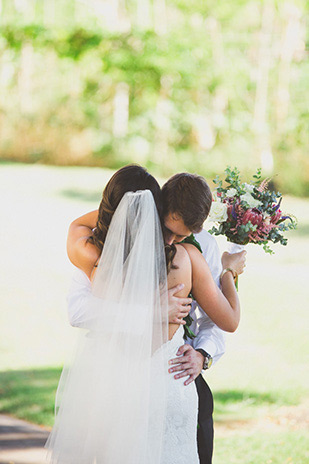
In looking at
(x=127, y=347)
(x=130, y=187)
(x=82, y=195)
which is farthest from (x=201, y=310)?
(x=82, y=195)

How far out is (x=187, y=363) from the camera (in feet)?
8.16

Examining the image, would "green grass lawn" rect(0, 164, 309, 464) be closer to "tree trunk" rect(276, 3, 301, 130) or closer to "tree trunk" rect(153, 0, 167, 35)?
"tree trunk" rect(276, 3, 301, 130)

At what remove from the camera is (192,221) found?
7.48 ft

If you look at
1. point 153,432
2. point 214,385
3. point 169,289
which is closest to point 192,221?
point 169,289

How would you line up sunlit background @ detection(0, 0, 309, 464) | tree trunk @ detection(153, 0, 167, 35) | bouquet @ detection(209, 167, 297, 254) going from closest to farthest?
1. bouquet @ detection(209, 167, 297, 254)
2. sunlit background @ detection(0, 0, 309, 464)
3. tree trunk @ detection(153, 0, 167, 35)

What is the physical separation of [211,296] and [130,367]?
38 cm

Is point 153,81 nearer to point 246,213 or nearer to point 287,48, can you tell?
point 287,48

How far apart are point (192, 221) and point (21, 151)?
1822 centimetres

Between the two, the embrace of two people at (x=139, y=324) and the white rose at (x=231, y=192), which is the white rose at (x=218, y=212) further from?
the embrace of two people at (x=139, y=324)

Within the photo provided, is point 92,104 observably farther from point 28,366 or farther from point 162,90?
point 28,366

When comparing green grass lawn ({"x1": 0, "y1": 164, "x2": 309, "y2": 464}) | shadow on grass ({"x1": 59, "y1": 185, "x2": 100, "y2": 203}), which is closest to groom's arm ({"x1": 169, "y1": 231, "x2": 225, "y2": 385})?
green grass lawn ({"x1": 0, "y1": 164, "x2": 309, "y2": 464})

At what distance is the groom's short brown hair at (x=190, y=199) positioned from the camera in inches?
89.4

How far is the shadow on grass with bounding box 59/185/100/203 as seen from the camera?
1677cm

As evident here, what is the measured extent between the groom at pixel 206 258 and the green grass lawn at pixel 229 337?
0.47 m
